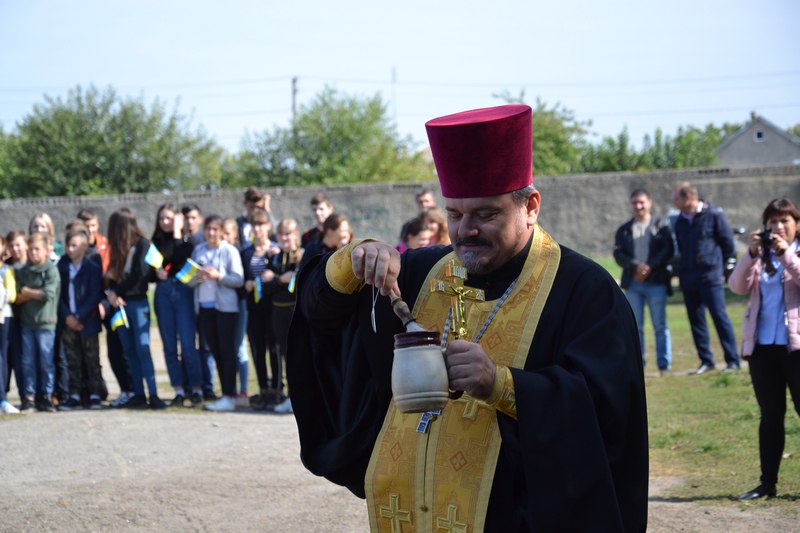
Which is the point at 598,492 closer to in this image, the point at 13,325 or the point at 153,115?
the point at 13,325

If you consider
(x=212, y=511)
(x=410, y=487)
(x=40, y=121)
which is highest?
(x=40, y=121)

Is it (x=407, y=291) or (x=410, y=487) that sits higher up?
(x=407, y=291)

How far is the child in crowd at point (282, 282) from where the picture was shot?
384 inches

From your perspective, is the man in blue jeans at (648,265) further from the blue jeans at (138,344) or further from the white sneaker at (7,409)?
the white sneaker at (7,409)

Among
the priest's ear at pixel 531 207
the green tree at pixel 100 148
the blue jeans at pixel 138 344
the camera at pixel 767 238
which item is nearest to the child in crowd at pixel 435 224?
the camera at pixel 767 238

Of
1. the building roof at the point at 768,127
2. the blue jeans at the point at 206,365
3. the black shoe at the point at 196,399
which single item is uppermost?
A: the building roof at the point at 768,127

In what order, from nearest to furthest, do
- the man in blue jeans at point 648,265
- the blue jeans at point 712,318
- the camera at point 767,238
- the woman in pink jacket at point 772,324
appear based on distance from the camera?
the woman in pink jacket at point 772,324 < the camera at point 767,238 < the blue jeans at point 712,318 < the man in blue jeans at point 648,265

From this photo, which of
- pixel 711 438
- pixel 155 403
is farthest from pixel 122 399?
pixel 711 438

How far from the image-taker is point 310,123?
40.2 meters

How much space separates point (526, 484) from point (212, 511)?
367cm

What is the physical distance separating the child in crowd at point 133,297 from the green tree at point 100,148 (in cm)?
2623

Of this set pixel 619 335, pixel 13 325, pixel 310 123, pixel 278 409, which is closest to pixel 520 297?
pixel 619 335

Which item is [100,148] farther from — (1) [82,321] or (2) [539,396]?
(2) [539,396]

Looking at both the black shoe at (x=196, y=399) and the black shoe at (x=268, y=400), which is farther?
the black shoe at (x=196, y=399)
